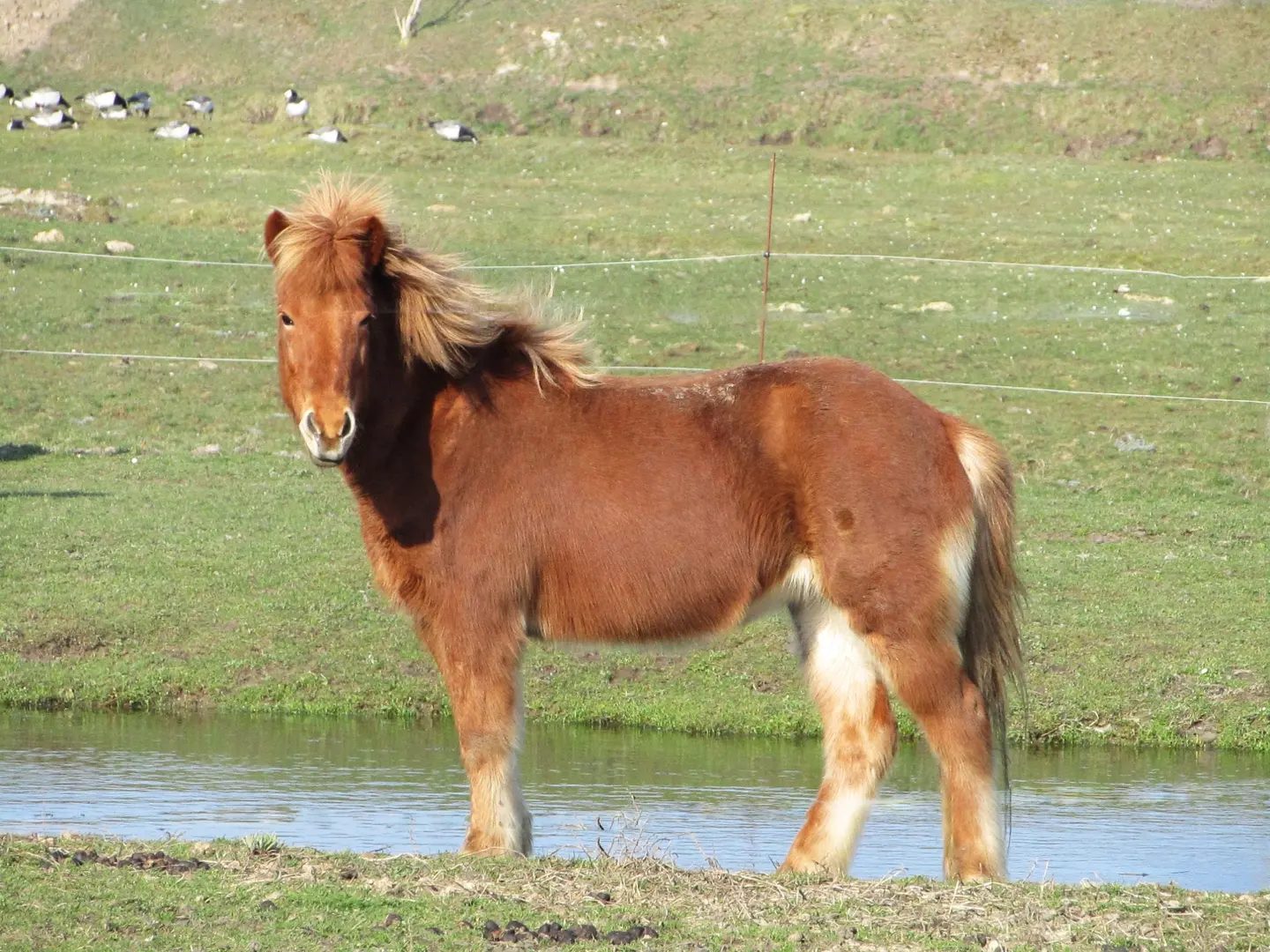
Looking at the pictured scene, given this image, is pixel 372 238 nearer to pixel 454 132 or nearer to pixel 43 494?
pixel 43 494

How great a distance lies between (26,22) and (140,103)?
9.49 metres

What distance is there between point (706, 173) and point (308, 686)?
26719 millimetres

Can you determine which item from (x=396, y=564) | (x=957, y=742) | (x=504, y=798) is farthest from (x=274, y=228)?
(x=957, y=742)

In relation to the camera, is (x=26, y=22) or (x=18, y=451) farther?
(x=26, y=22)

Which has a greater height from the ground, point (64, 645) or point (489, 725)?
point (489, 725)

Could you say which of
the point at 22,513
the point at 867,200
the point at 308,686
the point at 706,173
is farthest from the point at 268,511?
the point at 706,173

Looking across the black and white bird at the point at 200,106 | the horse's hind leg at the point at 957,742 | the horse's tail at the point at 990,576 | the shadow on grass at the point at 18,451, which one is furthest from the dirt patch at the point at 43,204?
the horse's hind leg at the point at 957,742

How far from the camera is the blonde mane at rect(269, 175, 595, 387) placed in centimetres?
570

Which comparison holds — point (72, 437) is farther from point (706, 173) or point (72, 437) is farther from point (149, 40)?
point (149, 40)

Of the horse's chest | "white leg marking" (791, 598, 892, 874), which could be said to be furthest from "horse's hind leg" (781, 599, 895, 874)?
the horse's chest

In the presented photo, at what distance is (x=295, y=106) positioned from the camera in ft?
133

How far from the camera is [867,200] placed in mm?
31812

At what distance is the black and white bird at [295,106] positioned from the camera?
131 feet

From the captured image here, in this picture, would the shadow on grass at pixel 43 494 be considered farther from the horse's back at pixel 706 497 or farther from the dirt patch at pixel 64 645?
the horse's back at pixel 706 497
